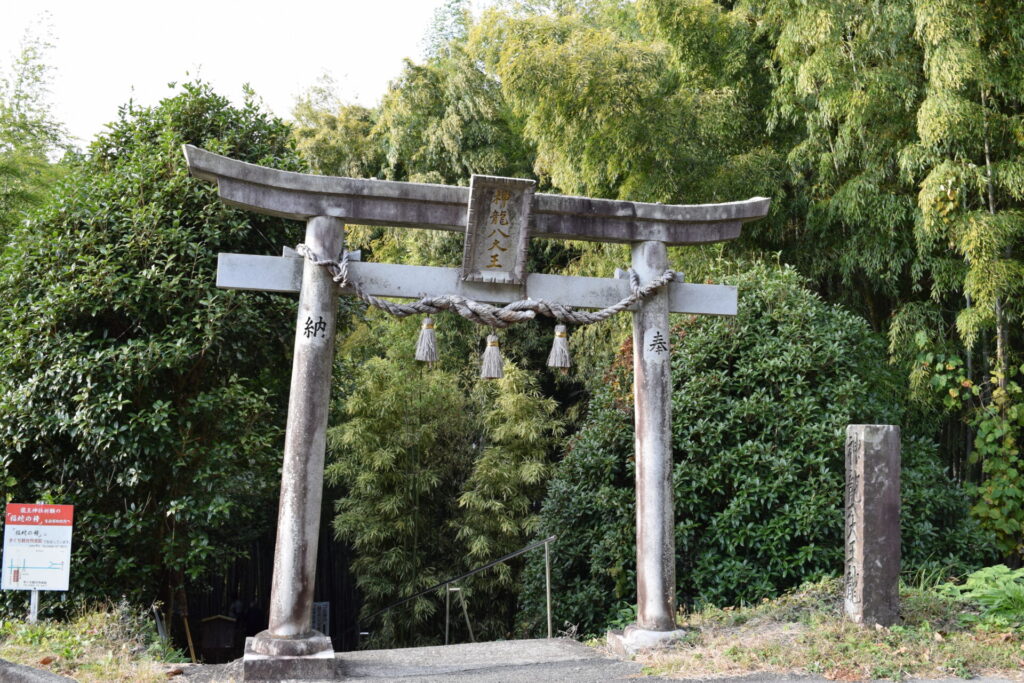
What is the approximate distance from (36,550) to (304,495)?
5.85ft

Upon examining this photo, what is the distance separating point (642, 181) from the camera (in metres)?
7.75

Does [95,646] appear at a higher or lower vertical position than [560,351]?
lower

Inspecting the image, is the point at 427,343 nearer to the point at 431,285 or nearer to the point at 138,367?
the point at 431,285

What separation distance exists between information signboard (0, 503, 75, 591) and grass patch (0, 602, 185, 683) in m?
0.26

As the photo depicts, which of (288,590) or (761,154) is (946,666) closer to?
(288,590)

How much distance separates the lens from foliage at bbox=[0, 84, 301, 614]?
559cm

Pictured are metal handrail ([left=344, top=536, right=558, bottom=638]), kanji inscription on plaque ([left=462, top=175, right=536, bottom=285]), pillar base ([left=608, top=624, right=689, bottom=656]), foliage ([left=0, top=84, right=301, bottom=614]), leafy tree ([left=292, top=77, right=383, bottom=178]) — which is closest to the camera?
pillar base ([left=608, top=624, right=689, bottom=656])

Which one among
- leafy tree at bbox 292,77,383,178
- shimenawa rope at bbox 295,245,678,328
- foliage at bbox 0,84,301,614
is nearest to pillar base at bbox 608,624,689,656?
shimenawa rope at bbox 295,245,678,328

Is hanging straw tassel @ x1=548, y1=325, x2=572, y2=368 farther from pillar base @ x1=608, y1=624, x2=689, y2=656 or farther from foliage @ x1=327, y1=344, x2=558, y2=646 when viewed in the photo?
foliage @ x1=327, y1=344, x2=558, y2=646

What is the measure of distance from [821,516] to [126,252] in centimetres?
513

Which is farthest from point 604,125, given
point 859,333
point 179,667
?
point 179,667

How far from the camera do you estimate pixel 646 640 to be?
4.91 meters

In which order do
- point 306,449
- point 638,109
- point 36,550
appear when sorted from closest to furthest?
point 306,449, point 36,550, point 638,109

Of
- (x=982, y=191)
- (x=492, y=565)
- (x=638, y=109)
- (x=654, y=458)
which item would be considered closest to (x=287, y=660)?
(x=654, y=458)
